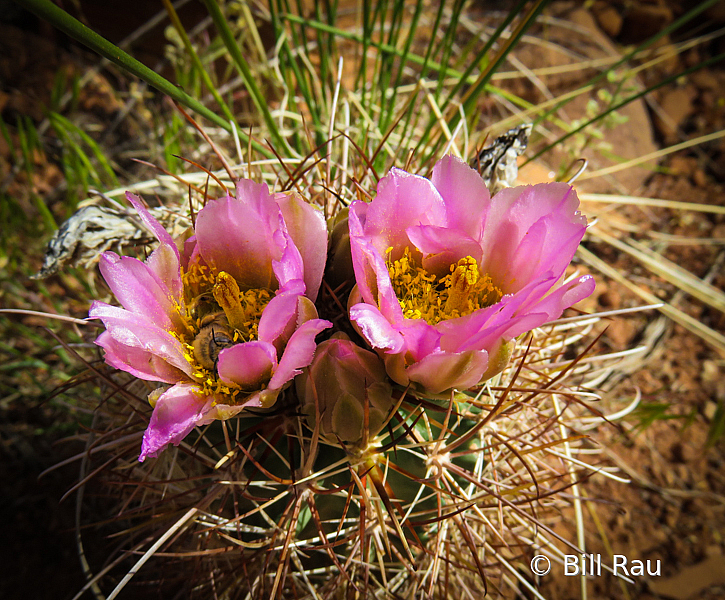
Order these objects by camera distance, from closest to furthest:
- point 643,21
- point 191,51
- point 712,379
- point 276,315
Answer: point 276,315
point 191,51
point 712,379
point 643,21

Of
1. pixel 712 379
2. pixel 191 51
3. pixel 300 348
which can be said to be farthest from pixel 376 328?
pixel 712 379

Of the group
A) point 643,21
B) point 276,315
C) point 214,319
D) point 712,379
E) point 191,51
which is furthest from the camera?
point 643,21

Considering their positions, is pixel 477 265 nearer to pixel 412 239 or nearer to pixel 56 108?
pixel 412 239

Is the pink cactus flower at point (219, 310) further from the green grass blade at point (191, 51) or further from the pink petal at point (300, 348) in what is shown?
the green grass blade at point (191, 51)

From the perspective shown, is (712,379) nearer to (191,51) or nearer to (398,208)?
(398,208)

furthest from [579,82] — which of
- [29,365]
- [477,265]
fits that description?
[29,365]

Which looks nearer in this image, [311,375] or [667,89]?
[311,375]

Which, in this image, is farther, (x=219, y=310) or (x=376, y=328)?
(x=219, y=310)
